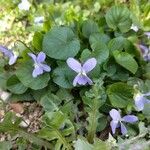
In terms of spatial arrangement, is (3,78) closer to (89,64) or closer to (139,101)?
(89,64)

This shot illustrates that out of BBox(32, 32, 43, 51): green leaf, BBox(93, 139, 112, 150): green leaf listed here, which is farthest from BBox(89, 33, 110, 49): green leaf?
BBox(93, 139, 112, 150): green leaf

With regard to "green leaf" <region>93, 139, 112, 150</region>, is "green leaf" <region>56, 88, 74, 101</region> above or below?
below

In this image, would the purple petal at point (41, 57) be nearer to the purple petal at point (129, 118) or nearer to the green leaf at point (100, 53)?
the green leaf at point (100, 53)

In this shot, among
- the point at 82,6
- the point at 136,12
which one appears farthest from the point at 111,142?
the point at 82,6

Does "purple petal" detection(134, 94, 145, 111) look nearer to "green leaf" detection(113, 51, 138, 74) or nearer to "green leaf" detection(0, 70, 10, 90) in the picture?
"green leaf" detection(113, 51, 138, 74)

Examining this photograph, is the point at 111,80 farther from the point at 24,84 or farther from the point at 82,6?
the point at 82,6

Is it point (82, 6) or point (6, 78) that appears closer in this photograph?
point (6, 78)

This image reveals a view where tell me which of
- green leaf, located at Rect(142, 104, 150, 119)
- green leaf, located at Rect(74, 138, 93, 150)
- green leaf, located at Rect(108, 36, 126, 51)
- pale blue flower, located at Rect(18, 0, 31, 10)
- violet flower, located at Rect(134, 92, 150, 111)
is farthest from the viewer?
pale blue flower, located at Rect(18, 0, 31, 10)
